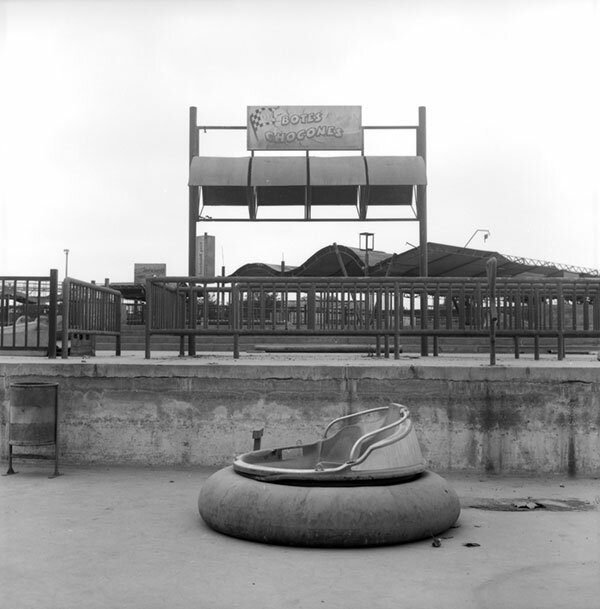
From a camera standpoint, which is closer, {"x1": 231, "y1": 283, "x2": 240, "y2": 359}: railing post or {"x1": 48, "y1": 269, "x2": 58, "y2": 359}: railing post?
{"x1": 48, "y1": 269, "x2": 58, "y2": 359}: railing post

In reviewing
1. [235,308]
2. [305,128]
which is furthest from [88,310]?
[305,128]

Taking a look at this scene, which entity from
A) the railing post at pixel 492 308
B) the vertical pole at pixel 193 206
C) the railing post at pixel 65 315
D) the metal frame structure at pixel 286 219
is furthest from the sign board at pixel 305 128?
the railing post at pixel 492 308

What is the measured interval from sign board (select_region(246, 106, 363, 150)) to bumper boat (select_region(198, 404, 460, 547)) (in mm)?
7950

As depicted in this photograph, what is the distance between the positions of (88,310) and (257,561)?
18.9 ft

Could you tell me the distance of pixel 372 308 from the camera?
30.5 ft

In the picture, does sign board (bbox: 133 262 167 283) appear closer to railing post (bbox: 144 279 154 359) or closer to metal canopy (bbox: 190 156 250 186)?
metal canopy (bbox: 190 156 250 186)

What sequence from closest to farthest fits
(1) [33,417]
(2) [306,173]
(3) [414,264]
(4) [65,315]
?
(1) [33,417], (4) [65,315], (2) [306,173], (3) [414,264]

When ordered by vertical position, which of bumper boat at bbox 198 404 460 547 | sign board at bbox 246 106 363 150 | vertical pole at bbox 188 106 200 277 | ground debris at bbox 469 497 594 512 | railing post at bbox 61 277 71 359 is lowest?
ground debris at bbox 469 497 594 512

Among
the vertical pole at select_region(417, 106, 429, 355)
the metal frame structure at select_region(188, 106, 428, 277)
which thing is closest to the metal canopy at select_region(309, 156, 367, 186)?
the metal frame structure at select_region(188, 106, 428, 277)

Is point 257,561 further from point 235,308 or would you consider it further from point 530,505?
point 235,308

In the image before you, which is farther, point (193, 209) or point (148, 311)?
point (193, 209)

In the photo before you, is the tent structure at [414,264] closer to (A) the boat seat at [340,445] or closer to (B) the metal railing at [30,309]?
(B) the metal railing at [30,309]

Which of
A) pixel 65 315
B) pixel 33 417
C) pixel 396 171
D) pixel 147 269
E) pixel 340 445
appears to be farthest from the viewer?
pixel 147 269

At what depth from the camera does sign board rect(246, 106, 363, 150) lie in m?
12.5
